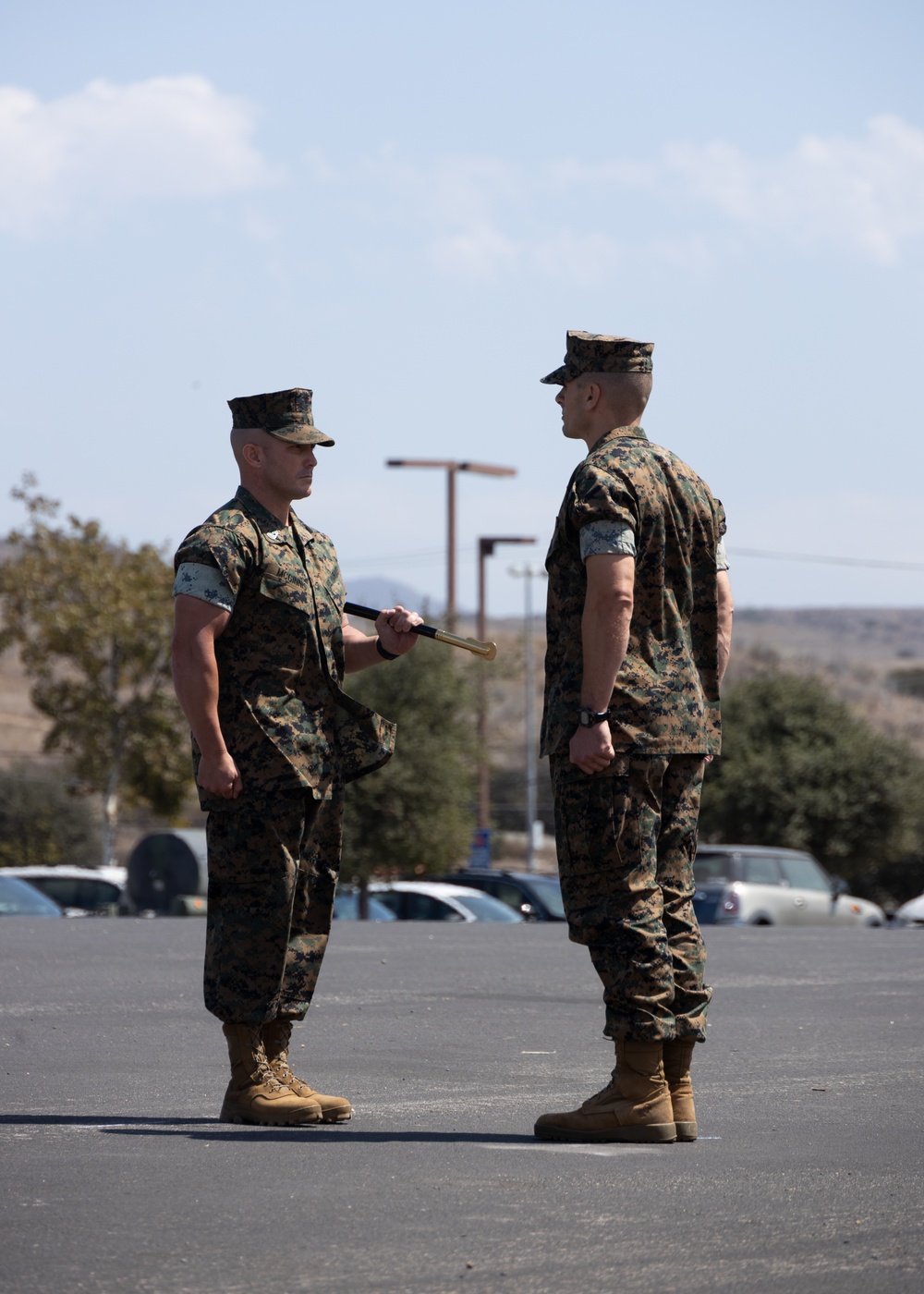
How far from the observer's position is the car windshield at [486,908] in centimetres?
2217

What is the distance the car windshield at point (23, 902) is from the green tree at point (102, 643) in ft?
53.4

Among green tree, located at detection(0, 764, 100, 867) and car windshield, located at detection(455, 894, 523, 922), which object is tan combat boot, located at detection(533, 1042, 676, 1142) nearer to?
car windshield, located at detection(455, 894, 523, 922)

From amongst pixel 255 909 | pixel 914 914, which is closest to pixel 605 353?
pixel 255 909

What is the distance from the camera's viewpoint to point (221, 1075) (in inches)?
230

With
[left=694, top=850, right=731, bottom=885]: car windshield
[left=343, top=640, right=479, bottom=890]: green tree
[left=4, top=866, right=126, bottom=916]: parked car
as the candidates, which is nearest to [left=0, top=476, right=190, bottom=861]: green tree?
[left=343, top=640, right=479, bottom=890]: green tree

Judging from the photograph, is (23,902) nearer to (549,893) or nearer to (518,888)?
(518,888)

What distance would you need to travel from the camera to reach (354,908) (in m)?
25.3

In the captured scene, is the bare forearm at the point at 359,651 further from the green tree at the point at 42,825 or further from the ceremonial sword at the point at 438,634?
the green tree at the point at 42,825

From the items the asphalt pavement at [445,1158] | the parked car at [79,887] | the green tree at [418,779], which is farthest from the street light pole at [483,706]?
the asphalt pavement at [445,1158]

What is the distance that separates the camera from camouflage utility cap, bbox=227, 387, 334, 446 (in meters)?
5.18

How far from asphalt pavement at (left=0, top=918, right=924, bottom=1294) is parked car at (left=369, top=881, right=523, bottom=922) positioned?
536 inches

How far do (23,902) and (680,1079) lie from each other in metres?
16.6

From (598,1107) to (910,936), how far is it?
899cm

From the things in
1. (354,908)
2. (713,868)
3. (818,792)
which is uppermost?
(818,792)
